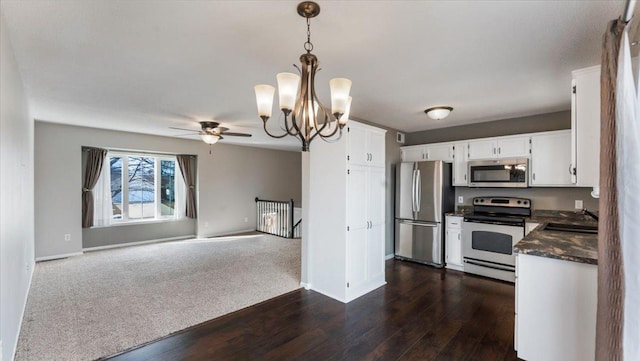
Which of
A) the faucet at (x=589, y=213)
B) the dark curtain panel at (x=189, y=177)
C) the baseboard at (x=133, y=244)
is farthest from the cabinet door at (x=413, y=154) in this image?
the baseboard at (x=133, y=244)

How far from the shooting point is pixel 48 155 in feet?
17.0

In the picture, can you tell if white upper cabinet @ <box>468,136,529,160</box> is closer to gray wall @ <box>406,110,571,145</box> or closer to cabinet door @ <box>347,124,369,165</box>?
gray wall @ <box>406,110,571,145</box>

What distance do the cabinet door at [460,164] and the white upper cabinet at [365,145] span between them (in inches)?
64.3

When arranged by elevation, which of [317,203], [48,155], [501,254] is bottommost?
[501,254]

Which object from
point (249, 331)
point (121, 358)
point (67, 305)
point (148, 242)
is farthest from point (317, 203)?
point (148, 242)

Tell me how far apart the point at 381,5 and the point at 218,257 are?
507 cm

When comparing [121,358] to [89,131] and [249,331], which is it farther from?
[89,131]

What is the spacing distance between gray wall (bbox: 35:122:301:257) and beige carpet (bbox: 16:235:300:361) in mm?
542

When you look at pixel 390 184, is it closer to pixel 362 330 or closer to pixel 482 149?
pixel 482 149

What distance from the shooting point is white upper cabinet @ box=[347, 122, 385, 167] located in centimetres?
355

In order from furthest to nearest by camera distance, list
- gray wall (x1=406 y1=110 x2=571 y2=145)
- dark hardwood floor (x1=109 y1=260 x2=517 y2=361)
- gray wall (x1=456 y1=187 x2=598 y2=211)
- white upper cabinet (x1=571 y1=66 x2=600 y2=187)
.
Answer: gray wall (x1=406 y1=110 x2=571 y2=145) < gray wall (x1=456 y1=187 x2=598 y2=211) < dark hardwood floor (x1=109 y1=260 x2=517 y2=361) < white upper cabinet (x1=571 y1=66 x2=600 y2=187)

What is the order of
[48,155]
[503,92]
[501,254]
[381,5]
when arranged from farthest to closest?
[48,155] → [501,254] → [503,92] → [381,5]

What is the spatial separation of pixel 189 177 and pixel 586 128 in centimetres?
732

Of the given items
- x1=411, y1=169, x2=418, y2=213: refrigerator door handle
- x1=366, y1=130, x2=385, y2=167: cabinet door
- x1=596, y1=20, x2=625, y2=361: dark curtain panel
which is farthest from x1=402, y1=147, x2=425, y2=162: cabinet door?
x1=596, y1=20, x2=625, y2=361: dark curtain panel
